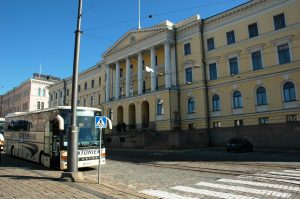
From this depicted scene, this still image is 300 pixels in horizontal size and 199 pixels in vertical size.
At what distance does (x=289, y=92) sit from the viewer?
101 ft

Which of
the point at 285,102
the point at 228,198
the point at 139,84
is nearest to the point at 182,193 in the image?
the point at 228,198

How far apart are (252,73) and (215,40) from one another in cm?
741

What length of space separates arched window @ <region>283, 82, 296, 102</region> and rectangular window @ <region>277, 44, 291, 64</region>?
2.62 meters

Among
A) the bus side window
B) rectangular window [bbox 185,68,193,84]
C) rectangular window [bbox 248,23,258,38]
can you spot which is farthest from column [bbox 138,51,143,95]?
the bus side window

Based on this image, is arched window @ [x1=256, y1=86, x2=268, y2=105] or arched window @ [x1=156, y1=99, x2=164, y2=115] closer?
arched window @ [x1=256, y1=86, x2=268, y2=105]

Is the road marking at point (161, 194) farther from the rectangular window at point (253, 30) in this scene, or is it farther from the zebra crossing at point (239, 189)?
the rectangular window at point (253, 30)

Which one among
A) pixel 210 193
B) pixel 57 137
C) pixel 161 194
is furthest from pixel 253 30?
pixel 161 194

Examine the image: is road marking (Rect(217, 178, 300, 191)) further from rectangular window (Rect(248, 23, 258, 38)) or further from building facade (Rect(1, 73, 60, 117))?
building facade (Rect(1, 73, 60, 117))

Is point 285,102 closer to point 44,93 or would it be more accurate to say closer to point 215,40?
point 215,40

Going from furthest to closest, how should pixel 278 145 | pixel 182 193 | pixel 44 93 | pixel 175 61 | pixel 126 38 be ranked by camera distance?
pixel 44 93
pixel 126 38
pixel 175 61
pixel 278 145
pixel 182 193

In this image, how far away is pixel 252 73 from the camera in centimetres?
3372

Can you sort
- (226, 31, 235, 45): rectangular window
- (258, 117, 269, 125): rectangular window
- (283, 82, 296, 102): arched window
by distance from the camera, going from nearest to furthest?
(283, 82, 296, 102): arched window
(258, 117, 269, 125): rectangular window
(226, 31, 235, 45): rectangular window

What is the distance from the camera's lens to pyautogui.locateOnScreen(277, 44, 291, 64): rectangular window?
31003mm

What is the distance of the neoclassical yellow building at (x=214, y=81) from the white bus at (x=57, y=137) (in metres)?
18.2
